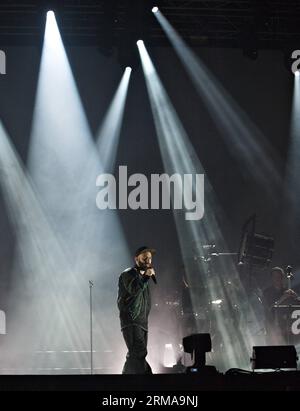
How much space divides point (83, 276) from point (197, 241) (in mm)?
1923

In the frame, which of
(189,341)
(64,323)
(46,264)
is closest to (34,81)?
(46,264)

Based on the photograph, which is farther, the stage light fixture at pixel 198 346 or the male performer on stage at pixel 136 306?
the male performer on stage at pixel 136 306

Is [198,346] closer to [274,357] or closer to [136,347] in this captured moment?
[274,357]

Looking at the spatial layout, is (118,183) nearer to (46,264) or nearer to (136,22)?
(46,264)

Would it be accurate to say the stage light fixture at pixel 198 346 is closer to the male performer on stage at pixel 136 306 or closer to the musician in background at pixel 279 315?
the male performer on stage at pixel 136 306

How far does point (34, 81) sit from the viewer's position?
40.5ft

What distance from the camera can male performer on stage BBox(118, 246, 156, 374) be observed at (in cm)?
729

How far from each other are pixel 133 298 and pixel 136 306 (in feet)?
0.27

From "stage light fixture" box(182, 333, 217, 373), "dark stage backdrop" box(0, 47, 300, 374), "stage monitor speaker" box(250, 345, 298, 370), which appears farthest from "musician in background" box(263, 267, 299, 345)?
"stage monitor speaker" box(250, 345, 298, 370)

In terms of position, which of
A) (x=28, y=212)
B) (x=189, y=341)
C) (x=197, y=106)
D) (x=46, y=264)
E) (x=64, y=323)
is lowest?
(x=189, y=341)

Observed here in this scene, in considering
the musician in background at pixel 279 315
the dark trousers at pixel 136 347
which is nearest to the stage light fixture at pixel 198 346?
the dark trousers at pixel 136 347

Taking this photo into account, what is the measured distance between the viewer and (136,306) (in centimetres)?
735

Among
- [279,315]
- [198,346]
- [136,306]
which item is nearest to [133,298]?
[136,306]

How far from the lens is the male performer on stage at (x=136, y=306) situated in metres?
7.29
